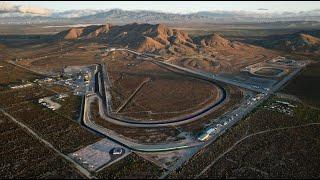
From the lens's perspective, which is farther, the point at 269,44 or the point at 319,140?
the point at 269,44

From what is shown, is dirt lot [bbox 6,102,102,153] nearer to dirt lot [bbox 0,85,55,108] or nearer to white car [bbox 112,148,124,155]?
dirt lot [bbox 0,85,55,108]

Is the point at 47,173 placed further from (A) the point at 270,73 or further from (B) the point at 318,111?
(A) the point at 270,73

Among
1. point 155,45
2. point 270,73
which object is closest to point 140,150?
point 270,73

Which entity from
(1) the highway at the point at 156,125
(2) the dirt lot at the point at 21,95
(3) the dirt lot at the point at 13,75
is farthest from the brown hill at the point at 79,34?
(2) the dirt lot at the point at 21,95

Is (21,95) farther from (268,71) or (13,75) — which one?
(268,71)

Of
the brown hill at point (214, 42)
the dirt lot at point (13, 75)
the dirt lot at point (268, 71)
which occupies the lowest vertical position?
the dirt lot at point (13, 75)

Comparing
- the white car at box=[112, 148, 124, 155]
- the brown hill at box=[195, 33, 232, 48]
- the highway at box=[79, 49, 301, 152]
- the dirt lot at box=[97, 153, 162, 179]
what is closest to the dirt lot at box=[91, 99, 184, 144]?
the highway at box=[79, 49, 301, 152]

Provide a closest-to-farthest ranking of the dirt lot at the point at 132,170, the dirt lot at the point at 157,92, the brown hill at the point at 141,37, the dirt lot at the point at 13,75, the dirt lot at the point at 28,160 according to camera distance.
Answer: the dirt lot at the point at 132,170 → the dirt lot at the point at 28,160 → the dirt lot at the point at 157,92 → the dirt lot at the point at 13,75 → the brown hill at the point at 141,37

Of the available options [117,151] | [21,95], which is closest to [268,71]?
[117,151]

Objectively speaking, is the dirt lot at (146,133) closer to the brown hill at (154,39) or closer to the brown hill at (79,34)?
the brown hill at (154,39)
